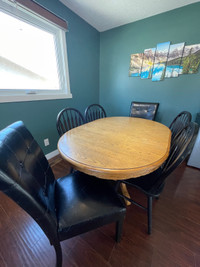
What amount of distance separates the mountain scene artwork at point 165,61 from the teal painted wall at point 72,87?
2.94 feet

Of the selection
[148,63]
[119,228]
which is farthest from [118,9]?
[119,228]

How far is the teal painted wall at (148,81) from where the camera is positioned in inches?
67.8

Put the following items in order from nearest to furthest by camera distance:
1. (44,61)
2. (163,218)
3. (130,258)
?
(130,258) → (163,218) → (44,61)

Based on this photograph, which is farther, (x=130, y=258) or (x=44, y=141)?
(x=44, y=141)

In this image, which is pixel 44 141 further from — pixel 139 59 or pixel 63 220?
pixel 139 59

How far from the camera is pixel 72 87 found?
209 cm

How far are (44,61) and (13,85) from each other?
64 centimetres

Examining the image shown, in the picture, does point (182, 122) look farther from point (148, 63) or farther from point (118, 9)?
point (118, 9)

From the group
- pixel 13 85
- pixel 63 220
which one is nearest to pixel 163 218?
pixel 63 220

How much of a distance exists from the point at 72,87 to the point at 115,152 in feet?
5.94

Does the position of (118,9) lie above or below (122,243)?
above

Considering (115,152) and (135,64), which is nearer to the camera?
(115,152)

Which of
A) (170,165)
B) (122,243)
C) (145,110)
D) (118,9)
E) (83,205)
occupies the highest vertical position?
(118,9)

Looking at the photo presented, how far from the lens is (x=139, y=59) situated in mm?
2119
